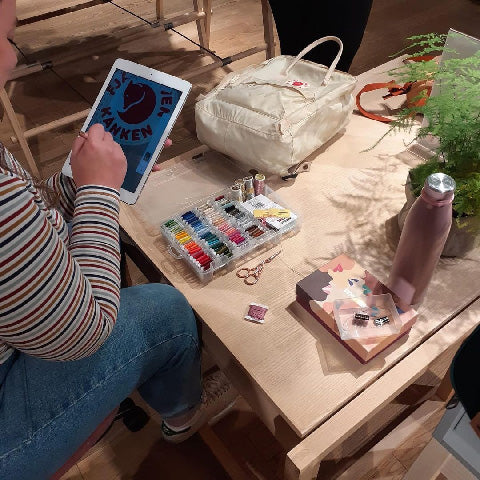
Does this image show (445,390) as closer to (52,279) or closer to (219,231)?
(219,231)

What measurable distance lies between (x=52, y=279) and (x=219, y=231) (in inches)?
15.9

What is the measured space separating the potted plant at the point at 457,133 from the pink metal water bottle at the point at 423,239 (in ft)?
0.25

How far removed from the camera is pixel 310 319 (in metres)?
0.82

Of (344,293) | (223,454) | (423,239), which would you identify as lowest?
(223,454)

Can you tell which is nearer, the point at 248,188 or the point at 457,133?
the point at 457,133

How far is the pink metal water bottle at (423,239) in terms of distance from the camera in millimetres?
681

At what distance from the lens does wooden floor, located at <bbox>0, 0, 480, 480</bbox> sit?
1.13m

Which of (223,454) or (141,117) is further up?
(141,117)

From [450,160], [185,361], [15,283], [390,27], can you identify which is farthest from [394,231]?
[390,27]

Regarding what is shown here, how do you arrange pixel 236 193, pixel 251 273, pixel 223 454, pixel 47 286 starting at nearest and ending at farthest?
pixel 47 286 < pixel 251 273 < pixel 236 193 < pixel 223 454

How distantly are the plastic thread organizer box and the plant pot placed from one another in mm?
216

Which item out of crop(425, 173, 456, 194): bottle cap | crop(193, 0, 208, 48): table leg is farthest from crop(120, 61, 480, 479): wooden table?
crop(193, 0, 208, 48): table leg

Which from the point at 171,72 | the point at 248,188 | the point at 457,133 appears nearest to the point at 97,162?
the point at 248,188

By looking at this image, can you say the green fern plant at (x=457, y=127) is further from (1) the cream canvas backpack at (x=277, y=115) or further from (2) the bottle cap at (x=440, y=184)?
(1) the cream canvas backpack at (x=277, y=115)
